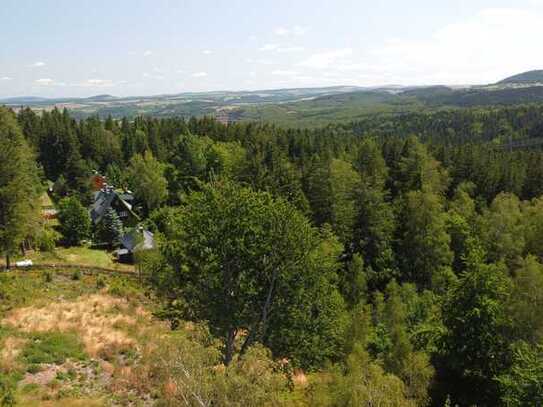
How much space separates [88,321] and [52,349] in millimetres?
4676

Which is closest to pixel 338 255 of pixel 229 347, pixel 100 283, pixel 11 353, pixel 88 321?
pixel 100 283

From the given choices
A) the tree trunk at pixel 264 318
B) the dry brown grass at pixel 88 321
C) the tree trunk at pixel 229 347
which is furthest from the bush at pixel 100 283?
the tree trunk at pixel 264 318

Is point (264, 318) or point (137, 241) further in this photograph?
point (137, 241)

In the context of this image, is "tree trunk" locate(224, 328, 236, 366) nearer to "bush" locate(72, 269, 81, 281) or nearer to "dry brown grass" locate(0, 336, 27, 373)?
"dry brown grass" locate(0, 336, 27, 373)

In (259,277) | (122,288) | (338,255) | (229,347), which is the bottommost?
(338,255)

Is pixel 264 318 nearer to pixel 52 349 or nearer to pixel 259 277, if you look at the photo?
pixel 259 277

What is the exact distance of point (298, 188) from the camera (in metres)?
53.8

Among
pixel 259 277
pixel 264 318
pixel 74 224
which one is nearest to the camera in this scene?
pixel 264 318

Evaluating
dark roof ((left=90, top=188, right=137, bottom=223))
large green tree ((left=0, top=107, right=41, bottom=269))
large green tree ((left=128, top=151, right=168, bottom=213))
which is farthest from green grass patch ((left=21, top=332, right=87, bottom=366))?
large green tree ((left=128, top=151, right=168, bottom=213))

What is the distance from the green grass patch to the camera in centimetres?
2128

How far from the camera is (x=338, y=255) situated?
45.2 meters

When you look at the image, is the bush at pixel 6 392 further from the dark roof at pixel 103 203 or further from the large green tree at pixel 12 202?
the dark roof at pixel 103 203

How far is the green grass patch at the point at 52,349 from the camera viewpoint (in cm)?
2128

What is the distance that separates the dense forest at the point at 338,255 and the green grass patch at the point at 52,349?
4.63 metres
